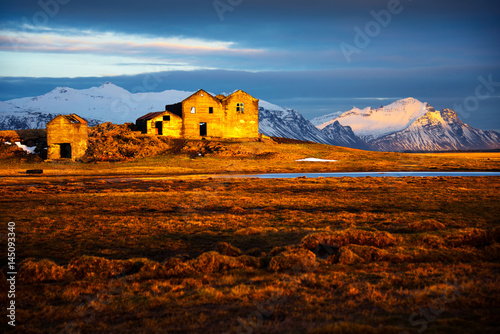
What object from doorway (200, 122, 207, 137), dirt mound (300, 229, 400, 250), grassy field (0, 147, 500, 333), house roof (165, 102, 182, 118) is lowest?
grassy field (0, 147, 500, 333)

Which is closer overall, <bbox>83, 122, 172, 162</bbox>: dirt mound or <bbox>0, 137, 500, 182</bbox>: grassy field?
<bbox>0, 137, 500, 182</bbox>: grassy field

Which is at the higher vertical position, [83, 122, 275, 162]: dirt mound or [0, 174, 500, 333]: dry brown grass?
[83, 122, 275, 162]: dirt mound

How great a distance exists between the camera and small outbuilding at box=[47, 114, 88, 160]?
248 feet

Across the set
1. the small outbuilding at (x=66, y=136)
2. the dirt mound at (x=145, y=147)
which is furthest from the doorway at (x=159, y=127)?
the small outbuilding at (x=66, y=136)

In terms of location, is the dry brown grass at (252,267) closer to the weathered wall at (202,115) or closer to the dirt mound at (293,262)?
the dirt mound at (293,262)

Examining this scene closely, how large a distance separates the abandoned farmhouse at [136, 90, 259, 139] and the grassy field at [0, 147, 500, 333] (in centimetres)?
4906

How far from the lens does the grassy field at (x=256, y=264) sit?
35.6 feet

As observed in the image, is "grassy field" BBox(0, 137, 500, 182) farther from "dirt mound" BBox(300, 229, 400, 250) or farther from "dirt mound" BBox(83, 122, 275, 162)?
"dirt mound" BBox(300, 229, 400, 250)

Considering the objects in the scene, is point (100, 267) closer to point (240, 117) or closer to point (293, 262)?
point (293, 262)

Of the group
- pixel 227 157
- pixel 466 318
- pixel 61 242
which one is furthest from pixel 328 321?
pixel 227 157

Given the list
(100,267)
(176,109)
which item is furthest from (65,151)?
(100,267)

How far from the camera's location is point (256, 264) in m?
16.1

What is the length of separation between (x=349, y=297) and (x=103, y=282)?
293 inches

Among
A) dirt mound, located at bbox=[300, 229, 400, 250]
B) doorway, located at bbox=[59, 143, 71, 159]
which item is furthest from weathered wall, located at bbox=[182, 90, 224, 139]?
dirt mound, located at bbox=[300, 229, 400, 250]
